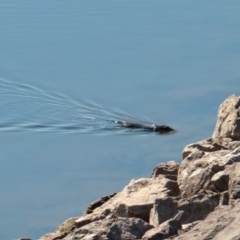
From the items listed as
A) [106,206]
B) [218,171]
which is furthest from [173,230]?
[106,206]

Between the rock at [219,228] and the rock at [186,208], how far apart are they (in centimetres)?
54

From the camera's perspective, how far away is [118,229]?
8328 mm

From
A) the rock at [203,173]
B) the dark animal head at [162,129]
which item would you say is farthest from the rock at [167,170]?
the dark animal head at [162,129]

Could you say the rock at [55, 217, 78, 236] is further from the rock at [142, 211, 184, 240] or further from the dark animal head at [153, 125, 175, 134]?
the dark animal head at [153, 125, 175, 134]

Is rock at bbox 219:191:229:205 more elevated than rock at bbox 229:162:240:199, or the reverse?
rock at bbox 229:162:240:199

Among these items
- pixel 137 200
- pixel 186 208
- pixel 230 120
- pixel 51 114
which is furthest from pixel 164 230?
pixel 51 114

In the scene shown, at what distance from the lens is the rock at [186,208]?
8656 millimetres

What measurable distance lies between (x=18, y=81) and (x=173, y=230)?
10201mm

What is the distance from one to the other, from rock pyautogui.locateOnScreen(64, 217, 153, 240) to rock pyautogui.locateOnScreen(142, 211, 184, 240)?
0.25 m

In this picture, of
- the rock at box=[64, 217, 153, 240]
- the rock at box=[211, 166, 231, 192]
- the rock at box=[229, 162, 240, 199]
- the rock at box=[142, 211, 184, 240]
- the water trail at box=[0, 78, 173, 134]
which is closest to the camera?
the rock at box=[142, 211, 184, 240]

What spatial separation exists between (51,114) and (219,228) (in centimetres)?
998

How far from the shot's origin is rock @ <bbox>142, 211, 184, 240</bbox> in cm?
788

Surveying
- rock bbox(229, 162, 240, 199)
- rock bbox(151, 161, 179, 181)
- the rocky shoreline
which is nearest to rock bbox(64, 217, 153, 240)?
the rocky shoreline

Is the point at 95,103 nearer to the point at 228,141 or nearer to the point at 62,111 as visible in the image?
the point at 62,111
